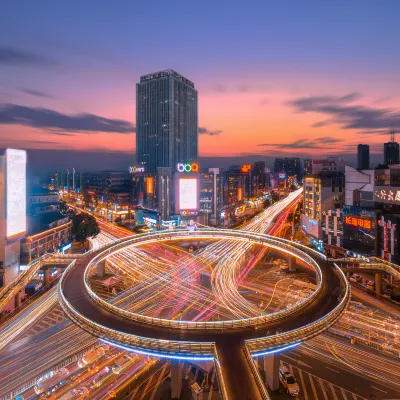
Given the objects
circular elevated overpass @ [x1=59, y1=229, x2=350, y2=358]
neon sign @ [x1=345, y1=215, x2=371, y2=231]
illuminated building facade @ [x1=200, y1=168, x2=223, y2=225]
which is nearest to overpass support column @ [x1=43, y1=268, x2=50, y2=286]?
circular elevated overpass @ [x1=59, y1=229, x2=350, y2=358]

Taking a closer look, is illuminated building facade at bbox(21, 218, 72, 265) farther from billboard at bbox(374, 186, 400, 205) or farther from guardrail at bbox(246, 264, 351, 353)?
billboard at bbox(374, 186, 400, 205)

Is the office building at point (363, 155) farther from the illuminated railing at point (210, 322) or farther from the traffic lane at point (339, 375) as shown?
the traffic lane at point (339, 375)

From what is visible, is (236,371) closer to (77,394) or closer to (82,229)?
(77,394)

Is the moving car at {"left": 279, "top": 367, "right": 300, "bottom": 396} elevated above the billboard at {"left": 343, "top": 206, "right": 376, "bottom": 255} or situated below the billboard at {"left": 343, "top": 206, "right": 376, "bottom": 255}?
below

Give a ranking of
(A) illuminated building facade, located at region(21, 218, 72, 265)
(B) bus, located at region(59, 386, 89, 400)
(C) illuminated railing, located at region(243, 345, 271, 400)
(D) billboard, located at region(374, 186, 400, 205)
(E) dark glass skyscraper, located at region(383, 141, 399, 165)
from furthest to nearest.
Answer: (E) dark glass skyscraper, located at region(383, 141, 399, 165)
(A) illuminated building facade, located at region(21, 218, 72, 265)
(D) billboard, located at region(374, 186, 400, 205)
(B) bus, located at region(59, 386, 89, 400)
(C) illuminated railing, located at region(243, 345, 271, 400)

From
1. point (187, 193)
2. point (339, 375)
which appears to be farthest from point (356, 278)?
point (187, 193)

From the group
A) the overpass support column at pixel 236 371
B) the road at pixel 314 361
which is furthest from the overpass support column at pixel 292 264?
the overpass support column at pixel 236 371

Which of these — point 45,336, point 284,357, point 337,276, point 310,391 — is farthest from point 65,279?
point 337,276
